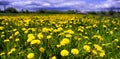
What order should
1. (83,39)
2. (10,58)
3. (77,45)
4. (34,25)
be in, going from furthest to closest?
(34,25), (83,39), (77,45), (10,58)

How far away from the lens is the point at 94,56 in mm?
4125

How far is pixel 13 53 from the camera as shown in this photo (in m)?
4.63

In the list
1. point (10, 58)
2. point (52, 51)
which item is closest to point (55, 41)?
point (52, 51)

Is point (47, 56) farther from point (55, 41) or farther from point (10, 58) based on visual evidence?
point (55, 41)

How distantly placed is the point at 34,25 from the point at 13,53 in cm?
417

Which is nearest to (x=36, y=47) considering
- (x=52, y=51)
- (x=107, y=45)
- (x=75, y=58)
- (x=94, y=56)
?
(x=52, y=51)

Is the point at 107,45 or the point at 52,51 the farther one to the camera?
the point at 107,45

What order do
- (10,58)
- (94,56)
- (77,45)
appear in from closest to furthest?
(94,56) → (10,58) → (77,45)

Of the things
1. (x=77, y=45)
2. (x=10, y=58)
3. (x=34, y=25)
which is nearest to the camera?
(x=10, y=58)

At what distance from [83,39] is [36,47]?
1.67m

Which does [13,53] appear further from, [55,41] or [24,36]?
[24,36]

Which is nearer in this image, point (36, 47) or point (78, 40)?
point (36, 47)

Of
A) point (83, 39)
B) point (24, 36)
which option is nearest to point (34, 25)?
point (24, 36)

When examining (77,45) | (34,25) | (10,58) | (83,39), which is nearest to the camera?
(10,58)
